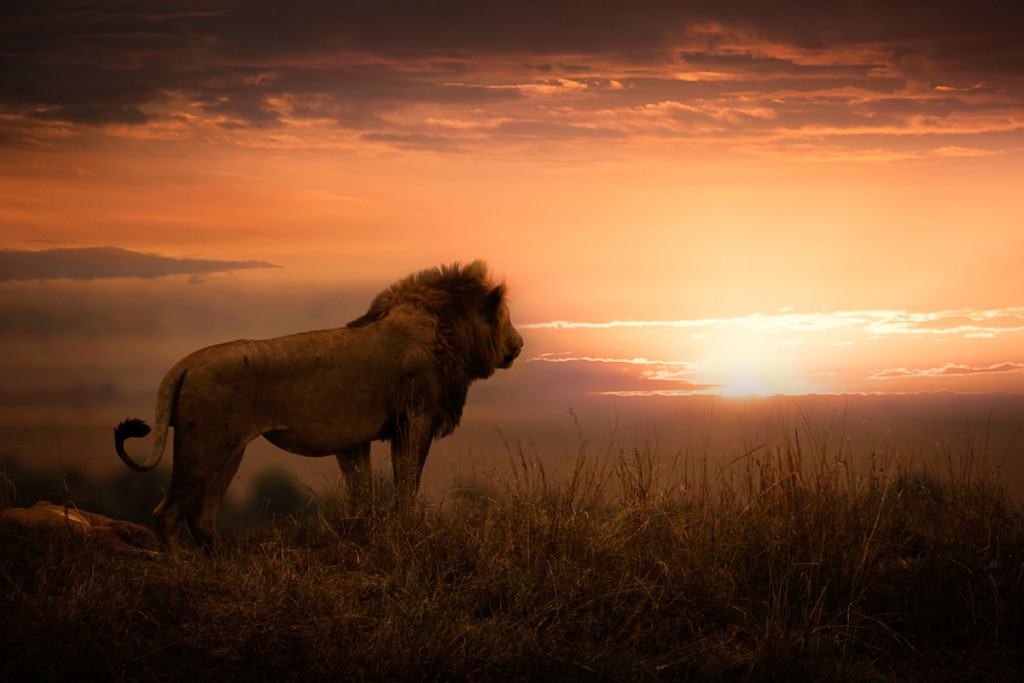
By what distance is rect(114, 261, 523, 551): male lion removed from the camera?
9.08 metres

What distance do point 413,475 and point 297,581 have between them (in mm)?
2104

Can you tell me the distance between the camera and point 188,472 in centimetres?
908

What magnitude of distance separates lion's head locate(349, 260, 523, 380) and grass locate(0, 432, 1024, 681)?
164 centimetres

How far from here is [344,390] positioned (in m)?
9.58

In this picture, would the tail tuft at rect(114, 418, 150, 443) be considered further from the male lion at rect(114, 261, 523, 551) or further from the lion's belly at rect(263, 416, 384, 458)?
the lion's belly at rect(263, 416, 384, 458)

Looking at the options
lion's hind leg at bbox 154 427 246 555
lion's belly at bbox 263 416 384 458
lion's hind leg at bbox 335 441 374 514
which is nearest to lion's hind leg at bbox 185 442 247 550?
lion's hind leg at bbox 154 427 246 555

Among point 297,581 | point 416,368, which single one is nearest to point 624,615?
point 297,581

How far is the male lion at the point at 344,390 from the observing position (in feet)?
29.8

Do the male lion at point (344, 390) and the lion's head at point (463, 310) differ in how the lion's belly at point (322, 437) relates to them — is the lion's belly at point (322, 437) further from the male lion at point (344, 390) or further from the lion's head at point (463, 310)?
the lion's head at point (463, 310)

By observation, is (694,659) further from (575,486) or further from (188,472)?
(188,472)

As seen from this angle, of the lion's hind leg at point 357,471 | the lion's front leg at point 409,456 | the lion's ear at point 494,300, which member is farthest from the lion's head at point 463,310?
the lion's hind leg at point 357,471

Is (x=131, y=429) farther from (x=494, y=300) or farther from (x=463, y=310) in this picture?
(x=494, y=300)

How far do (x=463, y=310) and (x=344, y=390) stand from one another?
4.82 ft

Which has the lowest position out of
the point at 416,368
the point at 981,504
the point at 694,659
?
the point at 694,659
